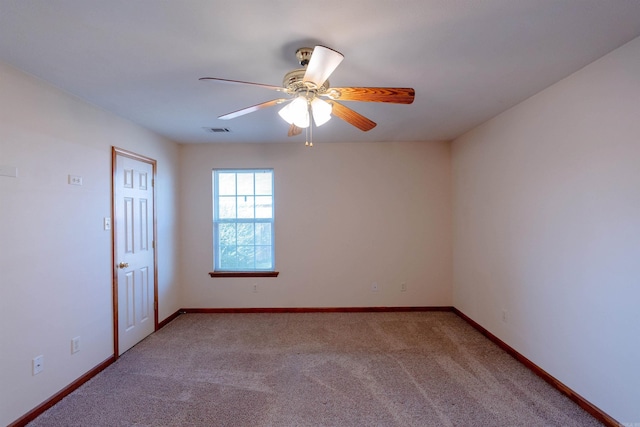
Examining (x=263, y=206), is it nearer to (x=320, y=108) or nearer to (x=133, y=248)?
(x=133, y=248)

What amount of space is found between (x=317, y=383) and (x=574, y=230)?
7.45ft

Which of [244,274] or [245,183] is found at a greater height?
[245,183]

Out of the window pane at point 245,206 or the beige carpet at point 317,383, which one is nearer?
the beige carpet at point 317,383

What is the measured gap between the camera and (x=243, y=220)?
3982mm

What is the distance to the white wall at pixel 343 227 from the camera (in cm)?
393

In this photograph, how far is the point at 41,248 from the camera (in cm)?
199

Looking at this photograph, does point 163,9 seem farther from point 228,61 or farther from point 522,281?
point 522,281

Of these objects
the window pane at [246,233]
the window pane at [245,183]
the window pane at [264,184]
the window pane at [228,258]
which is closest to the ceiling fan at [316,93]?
the window pane at [264,184]

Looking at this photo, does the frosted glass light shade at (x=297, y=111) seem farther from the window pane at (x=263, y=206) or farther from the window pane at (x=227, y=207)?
the window pane at (x=227, y=207)

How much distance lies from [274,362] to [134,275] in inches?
68.6

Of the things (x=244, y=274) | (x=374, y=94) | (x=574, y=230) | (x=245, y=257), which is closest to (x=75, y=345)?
(x=244, y=274)

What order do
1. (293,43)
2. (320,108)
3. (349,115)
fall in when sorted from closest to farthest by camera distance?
(293,43) < (320,108) < (349,115)

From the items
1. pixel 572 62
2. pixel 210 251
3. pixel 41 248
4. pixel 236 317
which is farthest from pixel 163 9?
pixel 236 317

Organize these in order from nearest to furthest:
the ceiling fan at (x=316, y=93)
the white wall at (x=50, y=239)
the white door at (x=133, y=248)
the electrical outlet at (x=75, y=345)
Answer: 1. the ceiling fan at (x=316, y=93)
2. the white wall at (x=50, y=239)
3. the electrical outlet at (x=75, y=345)
4. the white door at (x=133, y=248)
